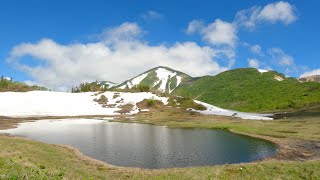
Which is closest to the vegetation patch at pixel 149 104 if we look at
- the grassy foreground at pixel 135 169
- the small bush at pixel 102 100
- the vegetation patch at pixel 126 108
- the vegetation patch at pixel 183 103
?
the vegetation patch at pixel 126 108

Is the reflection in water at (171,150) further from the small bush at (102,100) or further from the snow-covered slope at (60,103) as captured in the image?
the small bush at (102,100)

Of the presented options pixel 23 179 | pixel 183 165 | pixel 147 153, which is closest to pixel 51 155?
pixel 147 153

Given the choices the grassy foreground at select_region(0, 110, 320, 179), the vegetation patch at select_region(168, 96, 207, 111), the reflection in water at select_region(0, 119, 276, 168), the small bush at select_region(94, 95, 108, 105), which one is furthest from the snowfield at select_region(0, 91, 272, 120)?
the grassy foreground at select_region(0, 110, 320, 179)

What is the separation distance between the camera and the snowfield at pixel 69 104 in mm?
153250

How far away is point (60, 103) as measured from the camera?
172 meters

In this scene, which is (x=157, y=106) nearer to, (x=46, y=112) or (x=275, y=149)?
(x=46, y=112)

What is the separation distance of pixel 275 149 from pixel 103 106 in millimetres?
124291

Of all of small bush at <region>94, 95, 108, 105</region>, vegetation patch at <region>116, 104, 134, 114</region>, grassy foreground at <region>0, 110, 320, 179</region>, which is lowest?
grassy foreground at <region>0, 110, 320, 179</region>

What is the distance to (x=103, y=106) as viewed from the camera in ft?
562

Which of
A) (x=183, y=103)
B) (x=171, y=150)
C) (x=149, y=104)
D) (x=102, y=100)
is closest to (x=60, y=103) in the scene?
(x=102, y=100)

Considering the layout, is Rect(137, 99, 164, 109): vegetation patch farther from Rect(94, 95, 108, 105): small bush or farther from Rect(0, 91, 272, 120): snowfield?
Rect(94, 95, 108, 105): small bush

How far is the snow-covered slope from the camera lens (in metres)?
154

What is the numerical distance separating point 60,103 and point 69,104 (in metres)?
5.16

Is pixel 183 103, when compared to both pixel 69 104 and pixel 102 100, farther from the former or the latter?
pixel 69 104
